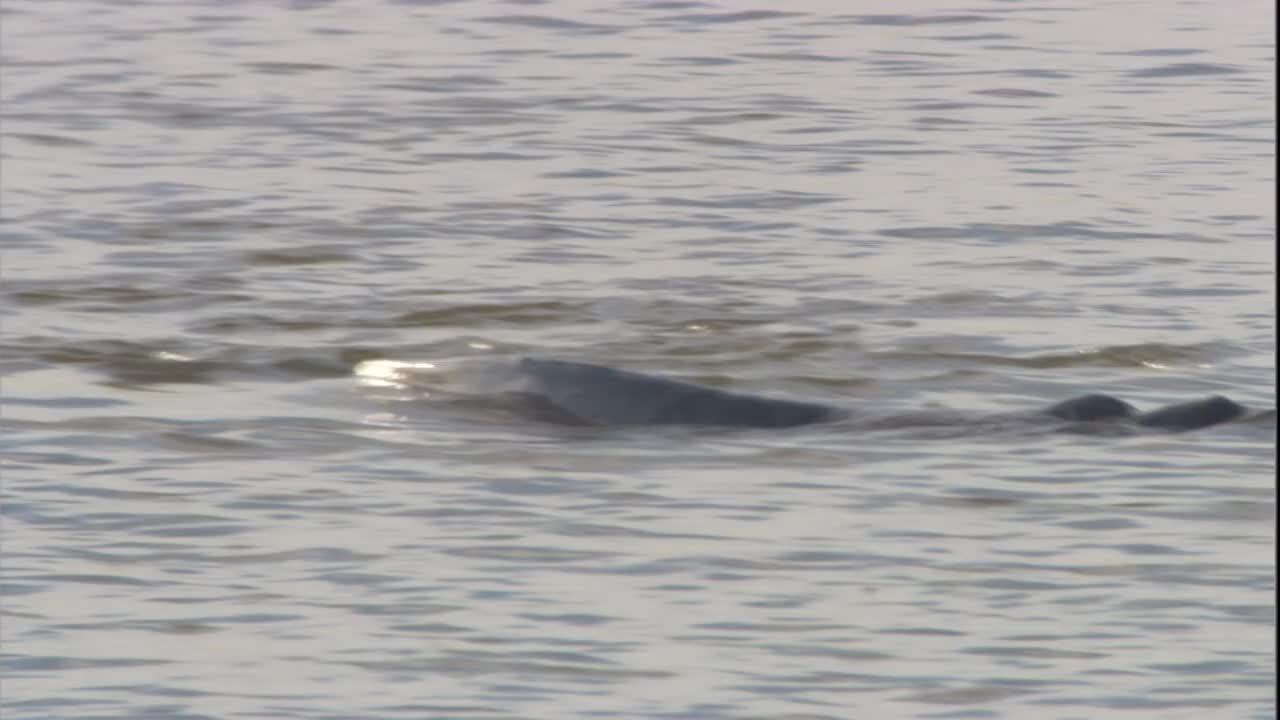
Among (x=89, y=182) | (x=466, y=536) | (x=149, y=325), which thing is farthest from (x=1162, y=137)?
(x=466, y=536)

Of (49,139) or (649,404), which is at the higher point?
(649,404)

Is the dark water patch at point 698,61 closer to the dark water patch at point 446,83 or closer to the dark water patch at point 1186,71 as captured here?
the dark water patch at point 446,83

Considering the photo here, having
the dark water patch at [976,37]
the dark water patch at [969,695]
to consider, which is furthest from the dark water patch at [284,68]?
the dark water patch at [969,695]

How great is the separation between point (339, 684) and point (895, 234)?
8739 mm

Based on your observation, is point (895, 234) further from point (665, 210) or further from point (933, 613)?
point (933, 613)

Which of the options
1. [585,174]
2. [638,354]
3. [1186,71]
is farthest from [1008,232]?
[1186,71]

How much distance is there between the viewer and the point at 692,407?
488 inches

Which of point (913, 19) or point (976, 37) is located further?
point (913, 19)

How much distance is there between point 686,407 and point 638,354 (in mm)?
2000

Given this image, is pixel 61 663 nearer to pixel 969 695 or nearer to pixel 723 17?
pixel 969 695

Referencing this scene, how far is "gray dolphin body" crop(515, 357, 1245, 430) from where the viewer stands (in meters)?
12.2

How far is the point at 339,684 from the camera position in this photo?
341 inches

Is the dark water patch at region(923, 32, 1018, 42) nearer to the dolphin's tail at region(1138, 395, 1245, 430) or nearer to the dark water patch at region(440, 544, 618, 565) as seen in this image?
the dolphin's tail at region(1138, 395, 1245, 430)

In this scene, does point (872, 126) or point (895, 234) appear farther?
point (872, 126)
